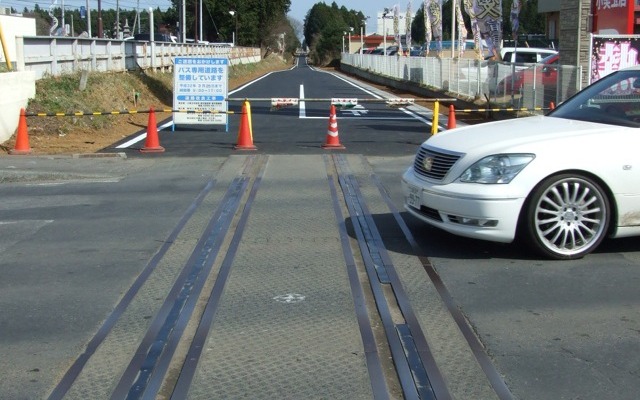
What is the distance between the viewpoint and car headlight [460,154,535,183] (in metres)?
7.15

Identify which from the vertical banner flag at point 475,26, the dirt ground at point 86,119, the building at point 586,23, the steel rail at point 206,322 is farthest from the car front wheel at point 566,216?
the vertical banner flag at point 475,26

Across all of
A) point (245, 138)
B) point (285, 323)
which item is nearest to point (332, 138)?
point (245, 138)

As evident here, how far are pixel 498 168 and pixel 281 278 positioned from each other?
6.88 feet

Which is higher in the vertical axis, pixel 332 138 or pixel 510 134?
pixel 510 134

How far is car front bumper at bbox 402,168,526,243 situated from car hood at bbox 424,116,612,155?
373 millimetres

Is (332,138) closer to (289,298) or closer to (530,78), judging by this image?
(530,78)

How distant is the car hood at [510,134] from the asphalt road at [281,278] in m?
0.99

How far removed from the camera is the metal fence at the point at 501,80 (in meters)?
18.9

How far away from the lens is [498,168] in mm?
7199

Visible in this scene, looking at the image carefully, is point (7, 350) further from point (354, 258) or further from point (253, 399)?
point (354, 258)

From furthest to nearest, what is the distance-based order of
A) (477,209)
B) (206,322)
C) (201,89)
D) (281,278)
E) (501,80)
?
(501,80)
(201,89)
(477,209)
(281,278)
(206,322)

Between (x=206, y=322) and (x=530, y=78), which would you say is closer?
(x=206, y=322)

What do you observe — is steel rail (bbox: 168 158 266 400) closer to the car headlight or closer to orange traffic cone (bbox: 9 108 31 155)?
the car headlight

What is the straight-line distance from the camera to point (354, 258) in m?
7.57
